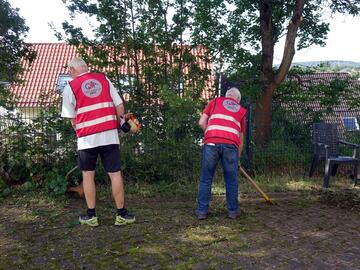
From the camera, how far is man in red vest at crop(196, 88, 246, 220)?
16.3ft

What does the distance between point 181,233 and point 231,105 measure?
5.43 feet

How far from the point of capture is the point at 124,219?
4754mm

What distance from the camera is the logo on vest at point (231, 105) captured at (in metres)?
5.06

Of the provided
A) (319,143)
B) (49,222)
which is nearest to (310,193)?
(319,143)

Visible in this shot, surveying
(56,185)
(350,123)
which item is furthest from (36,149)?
(350,123)

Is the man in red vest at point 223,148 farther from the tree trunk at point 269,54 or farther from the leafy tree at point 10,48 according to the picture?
the leafy tree at point 10,48

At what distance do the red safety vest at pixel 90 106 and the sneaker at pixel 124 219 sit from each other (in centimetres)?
103

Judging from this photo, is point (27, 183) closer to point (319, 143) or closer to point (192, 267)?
point (192, 267)

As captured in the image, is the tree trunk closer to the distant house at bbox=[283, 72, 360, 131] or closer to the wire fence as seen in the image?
the wire fence

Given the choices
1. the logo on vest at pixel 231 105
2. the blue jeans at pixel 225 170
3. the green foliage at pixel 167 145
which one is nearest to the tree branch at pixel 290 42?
the green foliage at pixel 167 145

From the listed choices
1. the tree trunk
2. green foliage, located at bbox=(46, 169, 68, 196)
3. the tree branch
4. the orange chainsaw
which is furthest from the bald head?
the tree branch

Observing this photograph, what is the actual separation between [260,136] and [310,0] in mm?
3838

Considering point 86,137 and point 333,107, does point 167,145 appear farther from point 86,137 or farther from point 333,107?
point 333,107

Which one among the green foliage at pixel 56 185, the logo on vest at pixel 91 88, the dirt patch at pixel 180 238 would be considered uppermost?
the logo on vest at pixel 91 88
